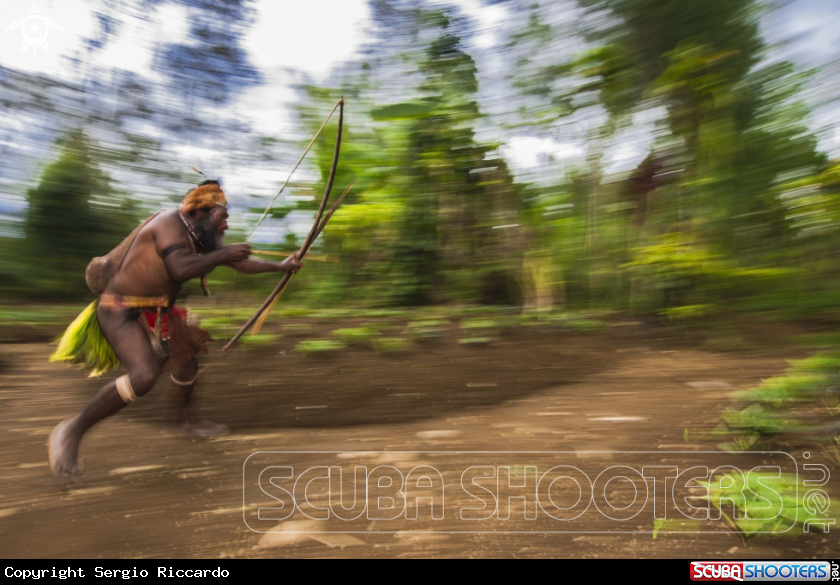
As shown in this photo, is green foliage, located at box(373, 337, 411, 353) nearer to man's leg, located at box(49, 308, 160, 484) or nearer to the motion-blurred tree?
man's leg, located at box(49, 308, 160, 484)

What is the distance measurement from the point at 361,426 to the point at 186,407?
45.5 inches

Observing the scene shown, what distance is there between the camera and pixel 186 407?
315 cm

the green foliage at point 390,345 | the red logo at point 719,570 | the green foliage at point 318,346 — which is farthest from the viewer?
the green foliage at point 390,345

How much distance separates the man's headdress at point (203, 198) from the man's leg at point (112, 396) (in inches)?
24.9

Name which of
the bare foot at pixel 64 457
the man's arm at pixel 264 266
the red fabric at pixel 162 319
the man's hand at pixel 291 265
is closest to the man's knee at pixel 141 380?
the red fabric at pixel 162 319

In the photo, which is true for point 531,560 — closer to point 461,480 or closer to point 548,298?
point 461,480

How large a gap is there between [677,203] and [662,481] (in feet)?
10.1

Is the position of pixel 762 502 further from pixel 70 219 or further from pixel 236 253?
pixel 70 219

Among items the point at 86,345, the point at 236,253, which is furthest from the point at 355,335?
the point at 86,345

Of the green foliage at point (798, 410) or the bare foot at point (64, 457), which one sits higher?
the green foliage at point (798, 410)

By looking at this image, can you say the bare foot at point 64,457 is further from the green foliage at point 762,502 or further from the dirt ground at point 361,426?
the green foliage at point 762,502

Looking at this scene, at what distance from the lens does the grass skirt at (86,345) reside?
2.70 meters

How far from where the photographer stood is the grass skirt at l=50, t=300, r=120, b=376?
106 inches

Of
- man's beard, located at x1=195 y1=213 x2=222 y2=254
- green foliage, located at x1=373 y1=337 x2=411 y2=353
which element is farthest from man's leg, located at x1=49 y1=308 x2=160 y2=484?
green foliage, located at x1=373 y1=337 x2=411 y2=353
